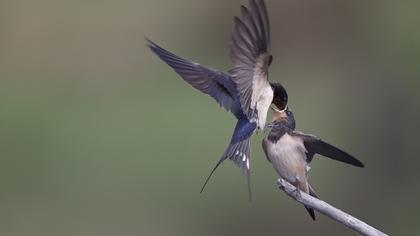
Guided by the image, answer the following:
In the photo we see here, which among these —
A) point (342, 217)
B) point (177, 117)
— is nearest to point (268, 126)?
point (342, 217)

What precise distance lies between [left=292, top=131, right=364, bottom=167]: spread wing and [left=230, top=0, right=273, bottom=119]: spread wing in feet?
0.58

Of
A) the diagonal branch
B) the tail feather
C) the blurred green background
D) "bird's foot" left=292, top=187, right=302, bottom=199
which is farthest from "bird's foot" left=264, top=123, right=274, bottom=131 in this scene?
the blurred green background

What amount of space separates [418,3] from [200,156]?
1.96 metres

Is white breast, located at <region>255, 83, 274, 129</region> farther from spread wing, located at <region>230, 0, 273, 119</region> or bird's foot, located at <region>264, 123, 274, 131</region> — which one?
bird's foot, located at <region>264, 123, 274, 131</region>

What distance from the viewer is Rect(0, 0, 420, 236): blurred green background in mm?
5023

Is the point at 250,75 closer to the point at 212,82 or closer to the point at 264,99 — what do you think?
the point at 264,99

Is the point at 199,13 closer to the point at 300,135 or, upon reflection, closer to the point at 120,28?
the point at 120,28

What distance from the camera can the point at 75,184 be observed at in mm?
5180

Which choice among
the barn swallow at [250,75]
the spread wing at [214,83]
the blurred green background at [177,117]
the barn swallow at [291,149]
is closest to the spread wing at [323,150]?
the barn swallow at [291,149]

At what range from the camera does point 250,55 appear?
8.73ft

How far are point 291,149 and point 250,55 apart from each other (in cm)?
27

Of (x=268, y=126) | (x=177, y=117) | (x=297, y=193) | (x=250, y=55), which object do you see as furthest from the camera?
(x=177, y=117)

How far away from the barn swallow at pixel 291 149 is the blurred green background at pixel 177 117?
201 centimetres

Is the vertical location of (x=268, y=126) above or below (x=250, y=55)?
below
